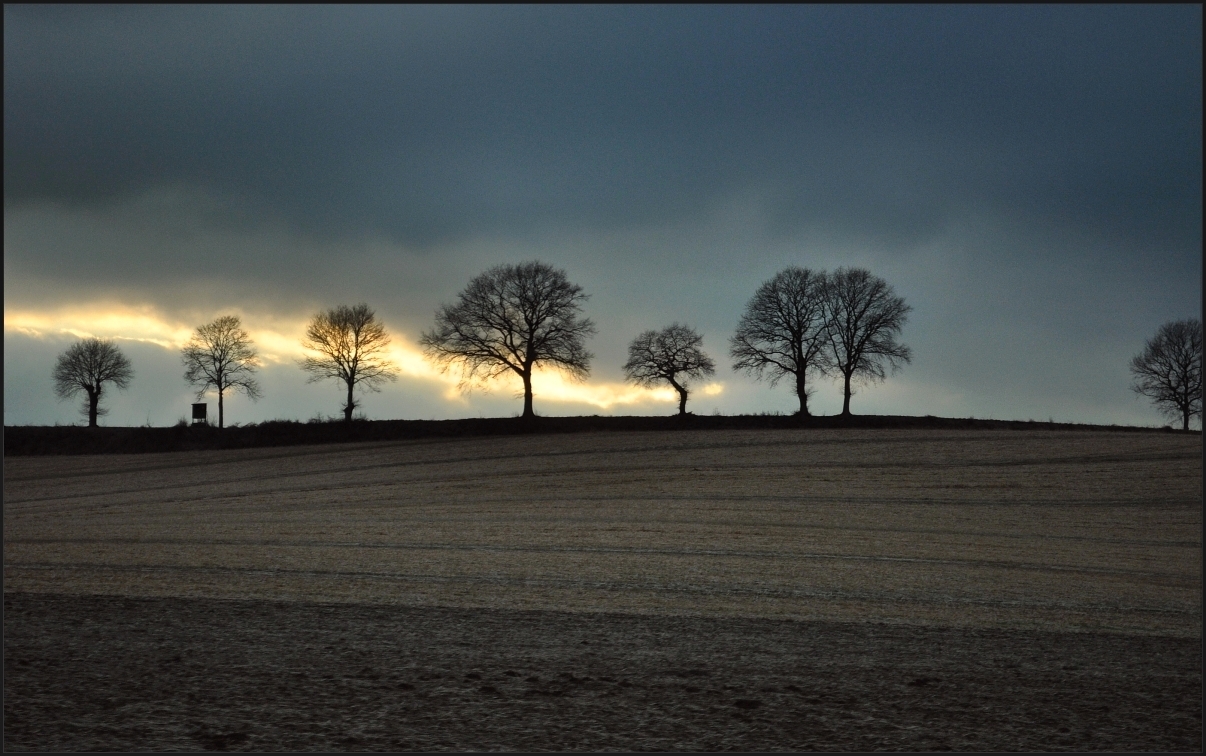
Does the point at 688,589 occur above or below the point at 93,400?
below

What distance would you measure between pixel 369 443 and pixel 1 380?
4748 cm

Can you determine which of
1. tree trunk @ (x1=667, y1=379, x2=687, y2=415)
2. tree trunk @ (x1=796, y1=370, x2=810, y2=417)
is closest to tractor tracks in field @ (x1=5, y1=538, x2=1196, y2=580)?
tree trunk @ (x1=796, y1=370, x2=810, y2=417)

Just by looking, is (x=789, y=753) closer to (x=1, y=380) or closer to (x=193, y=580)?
(x=1, y=380)

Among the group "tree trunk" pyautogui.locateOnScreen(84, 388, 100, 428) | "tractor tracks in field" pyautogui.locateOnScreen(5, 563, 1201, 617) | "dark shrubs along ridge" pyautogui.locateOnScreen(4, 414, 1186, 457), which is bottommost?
"tractor tracks in field" pyautogui.locateOnScreen(5, 563, 1201, 617)

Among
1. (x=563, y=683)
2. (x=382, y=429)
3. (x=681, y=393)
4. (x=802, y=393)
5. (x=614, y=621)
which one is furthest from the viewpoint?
(x=681, y=393)

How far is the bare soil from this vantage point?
30.9 feet

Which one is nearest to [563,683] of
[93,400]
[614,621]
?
[614,621]

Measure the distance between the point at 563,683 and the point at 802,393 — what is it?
59.1m

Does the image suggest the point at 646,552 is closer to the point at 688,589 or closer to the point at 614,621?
the point at 688,589

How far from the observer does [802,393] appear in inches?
2665

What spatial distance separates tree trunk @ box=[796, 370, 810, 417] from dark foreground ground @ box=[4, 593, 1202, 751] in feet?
174

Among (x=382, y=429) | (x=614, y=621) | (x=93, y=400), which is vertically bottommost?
(x=614, y=621)

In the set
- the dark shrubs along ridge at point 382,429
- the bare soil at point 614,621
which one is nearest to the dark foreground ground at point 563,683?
the bare soil at point 614,621

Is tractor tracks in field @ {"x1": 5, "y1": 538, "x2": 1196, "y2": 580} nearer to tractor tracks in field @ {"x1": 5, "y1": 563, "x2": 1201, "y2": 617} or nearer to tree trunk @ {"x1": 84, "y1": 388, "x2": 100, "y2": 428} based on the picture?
tractor tracks in field @ {"x1": 5, "y1": 563, "x2": 1201, "y2": 617}
